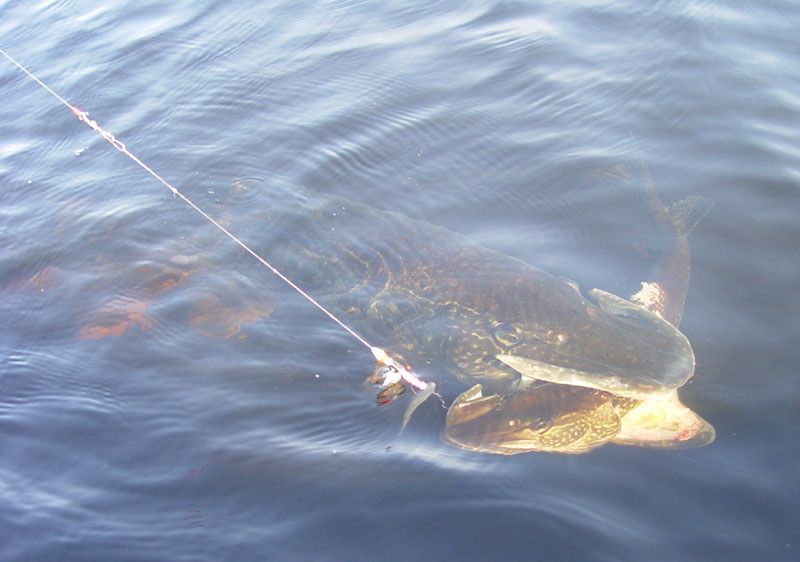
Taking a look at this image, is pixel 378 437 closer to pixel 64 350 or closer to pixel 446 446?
pixel 446 446

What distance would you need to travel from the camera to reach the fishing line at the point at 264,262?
5.56m

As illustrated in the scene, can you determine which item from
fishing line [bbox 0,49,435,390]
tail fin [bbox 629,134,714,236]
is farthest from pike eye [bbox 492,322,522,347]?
tail fin [bbox 629,134,714,236]

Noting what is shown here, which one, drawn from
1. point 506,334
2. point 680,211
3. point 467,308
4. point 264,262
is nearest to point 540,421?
point 506,334

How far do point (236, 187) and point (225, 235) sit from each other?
854 mm

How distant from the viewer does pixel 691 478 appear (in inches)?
182

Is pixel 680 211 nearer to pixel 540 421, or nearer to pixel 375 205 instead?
pixel 540 421

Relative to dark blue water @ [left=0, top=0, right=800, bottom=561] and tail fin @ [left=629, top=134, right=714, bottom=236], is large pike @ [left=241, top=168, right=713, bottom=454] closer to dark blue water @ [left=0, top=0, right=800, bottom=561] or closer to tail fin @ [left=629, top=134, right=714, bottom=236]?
tail fin @ [left=629, top=134, right=714, bottom=236]

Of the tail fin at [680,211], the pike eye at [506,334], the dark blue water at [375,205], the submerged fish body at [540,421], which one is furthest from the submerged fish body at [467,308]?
the tail fin at [680,211]

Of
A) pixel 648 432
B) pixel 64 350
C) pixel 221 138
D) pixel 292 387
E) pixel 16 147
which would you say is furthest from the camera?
pixel 16 147

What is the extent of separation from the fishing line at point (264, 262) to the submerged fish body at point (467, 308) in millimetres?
92

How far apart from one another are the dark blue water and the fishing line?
4.1 inches

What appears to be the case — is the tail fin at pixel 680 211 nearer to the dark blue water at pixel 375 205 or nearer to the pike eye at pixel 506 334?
the dark blue water at pixel 375 205

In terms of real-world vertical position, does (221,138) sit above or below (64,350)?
above

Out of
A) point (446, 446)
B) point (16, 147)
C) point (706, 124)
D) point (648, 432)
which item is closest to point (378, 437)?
point (446, 446)
